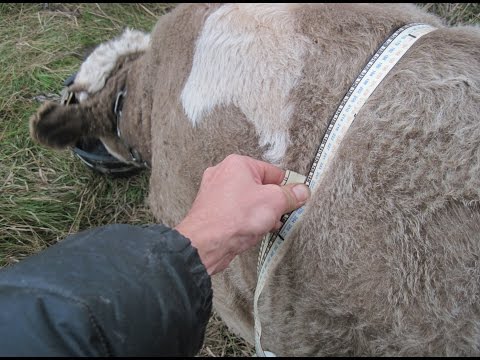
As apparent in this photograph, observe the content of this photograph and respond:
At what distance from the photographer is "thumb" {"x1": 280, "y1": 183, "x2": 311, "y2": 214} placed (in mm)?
1610

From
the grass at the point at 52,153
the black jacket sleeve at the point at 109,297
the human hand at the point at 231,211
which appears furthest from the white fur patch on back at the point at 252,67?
the grass at the point at 52,153

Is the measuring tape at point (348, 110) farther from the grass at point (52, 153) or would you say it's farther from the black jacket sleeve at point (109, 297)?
the grass at point (52, 153)

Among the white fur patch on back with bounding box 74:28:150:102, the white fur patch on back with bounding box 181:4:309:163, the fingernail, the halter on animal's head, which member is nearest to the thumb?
Result: the fingernail

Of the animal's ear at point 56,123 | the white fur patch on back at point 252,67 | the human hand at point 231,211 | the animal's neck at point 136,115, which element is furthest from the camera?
the animal's ear at point 56,123

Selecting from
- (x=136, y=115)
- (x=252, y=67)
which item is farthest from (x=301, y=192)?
(x=136, y=115)

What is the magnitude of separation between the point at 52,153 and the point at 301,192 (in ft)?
7.09

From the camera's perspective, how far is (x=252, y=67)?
1995 mm

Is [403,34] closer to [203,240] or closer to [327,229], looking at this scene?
[327,229]

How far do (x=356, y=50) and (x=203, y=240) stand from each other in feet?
2.63

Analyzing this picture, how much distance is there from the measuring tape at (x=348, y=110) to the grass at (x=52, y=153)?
1392 mm

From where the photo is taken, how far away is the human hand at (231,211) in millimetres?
1475

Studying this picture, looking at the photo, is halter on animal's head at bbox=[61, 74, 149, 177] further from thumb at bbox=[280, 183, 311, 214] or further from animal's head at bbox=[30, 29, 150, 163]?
thumb at bbox=[280, 183, 311, 214]

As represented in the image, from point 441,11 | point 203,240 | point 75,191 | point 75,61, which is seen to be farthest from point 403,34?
point 75,61

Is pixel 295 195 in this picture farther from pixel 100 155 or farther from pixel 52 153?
→ pixel 52 153
